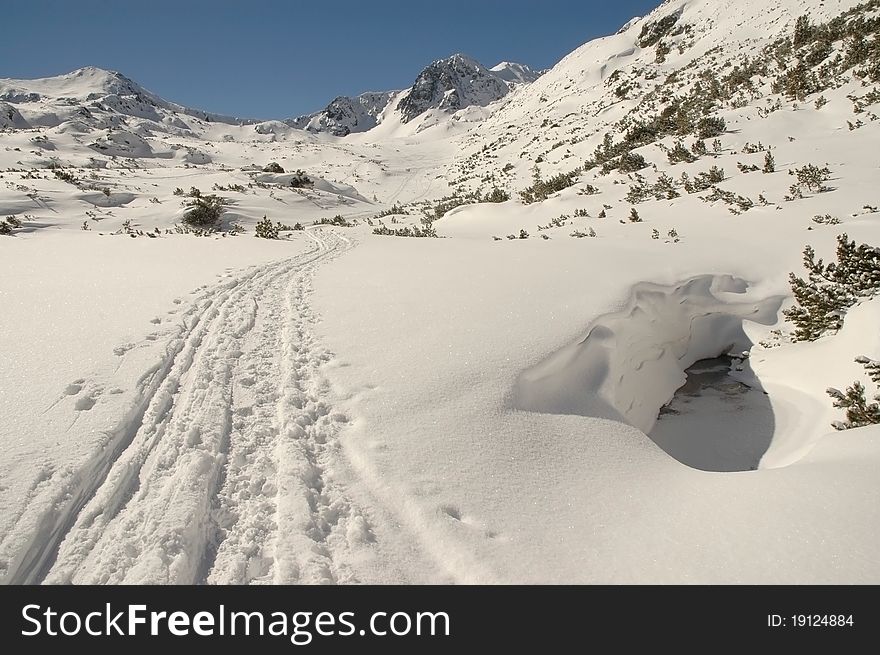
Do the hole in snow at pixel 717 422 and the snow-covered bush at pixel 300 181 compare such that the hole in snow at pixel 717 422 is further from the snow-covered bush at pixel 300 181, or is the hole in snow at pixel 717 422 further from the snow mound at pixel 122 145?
the snow mound at pixel 122 145

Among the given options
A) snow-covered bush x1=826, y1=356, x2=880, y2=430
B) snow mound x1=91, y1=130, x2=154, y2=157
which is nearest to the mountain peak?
snow mound x1=91, y1=130, x2=154, y2=157

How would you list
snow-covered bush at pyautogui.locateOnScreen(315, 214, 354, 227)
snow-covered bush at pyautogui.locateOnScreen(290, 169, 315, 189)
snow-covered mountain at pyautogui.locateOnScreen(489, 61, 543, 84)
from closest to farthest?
snow-covered bush at pyautogui.locateOnScreen(315, 214, 354, 227) → snow-covered bush at pyautogui.locateOnScreen(290, 169, 315, 189) → snow-covered mountain at pyautogui.locateOnScreen(489, 61, 543, 84)

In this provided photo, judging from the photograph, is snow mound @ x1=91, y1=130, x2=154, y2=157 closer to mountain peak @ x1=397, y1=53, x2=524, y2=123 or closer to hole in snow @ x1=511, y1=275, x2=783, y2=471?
hole in snow @ x1=511, y1=275, x2=783, y2=471

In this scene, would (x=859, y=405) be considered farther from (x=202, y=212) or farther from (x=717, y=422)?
(x=202, y=212)

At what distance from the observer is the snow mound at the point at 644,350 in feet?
12.2

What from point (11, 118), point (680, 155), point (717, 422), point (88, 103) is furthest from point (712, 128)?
point (88, 103)

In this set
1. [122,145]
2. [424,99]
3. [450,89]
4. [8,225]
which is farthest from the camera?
[450,89]

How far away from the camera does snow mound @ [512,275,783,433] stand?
3725 mm

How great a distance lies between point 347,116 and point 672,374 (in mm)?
119535

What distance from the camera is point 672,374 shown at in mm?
5500

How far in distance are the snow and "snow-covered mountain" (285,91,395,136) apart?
104771 millimetres

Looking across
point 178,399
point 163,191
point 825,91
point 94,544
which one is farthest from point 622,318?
point 163,191

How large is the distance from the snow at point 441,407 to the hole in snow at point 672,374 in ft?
0.10

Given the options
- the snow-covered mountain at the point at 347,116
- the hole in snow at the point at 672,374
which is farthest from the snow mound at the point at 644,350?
the snow-covered mountain at the point at 347,116
